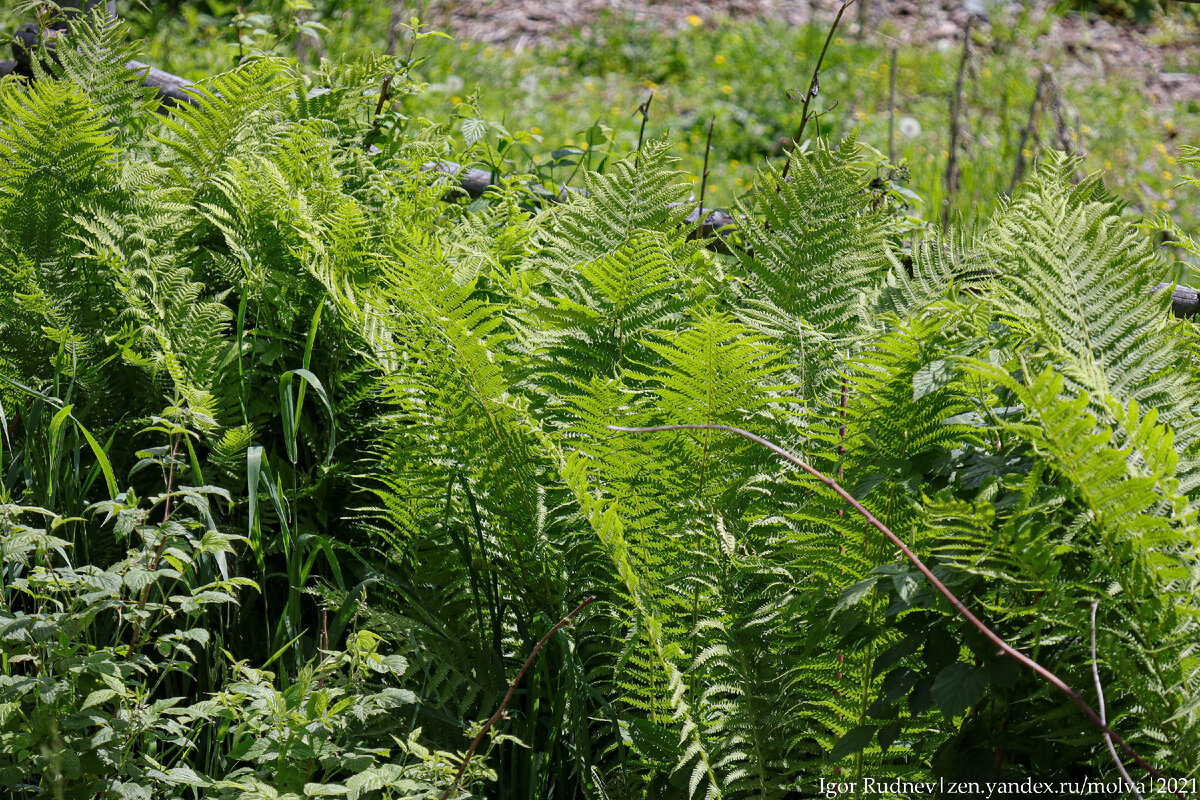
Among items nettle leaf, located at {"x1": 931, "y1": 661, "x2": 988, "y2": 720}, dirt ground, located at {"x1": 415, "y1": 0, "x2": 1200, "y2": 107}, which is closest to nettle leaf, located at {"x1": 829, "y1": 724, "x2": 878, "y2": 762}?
nettle leaf, located at {"x1": 931, "y1": 661, "x2": 988, "y2": 720}

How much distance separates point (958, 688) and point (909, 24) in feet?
24.8

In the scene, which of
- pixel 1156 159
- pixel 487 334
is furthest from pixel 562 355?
pixel 1156 159

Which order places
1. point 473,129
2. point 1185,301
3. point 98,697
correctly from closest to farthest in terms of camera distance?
point 98,697
point 1185,301
point 473,129

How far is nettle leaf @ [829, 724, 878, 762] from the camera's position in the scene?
134 centimetres

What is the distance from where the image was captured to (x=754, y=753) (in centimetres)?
154

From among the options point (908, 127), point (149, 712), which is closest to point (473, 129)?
point (149, 712)

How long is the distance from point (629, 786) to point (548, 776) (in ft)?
0.45

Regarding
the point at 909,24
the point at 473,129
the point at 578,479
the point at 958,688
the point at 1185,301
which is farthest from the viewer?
the point at 909,24

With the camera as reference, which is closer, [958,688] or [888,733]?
[958,688]

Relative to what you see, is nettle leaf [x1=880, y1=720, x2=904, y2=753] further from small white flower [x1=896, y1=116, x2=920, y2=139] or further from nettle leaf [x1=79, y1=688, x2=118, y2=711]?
small white flower [x1=896, y1=116, x2=920, y2=139]

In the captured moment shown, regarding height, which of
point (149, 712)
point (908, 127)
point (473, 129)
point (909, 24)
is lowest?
point (908, 127)

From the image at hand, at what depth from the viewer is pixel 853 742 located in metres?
1.35

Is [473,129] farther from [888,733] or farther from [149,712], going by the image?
[888,733]

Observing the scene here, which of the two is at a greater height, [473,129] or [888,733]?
[473,129]
